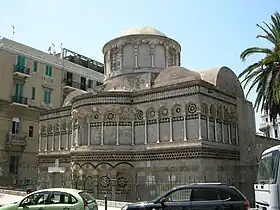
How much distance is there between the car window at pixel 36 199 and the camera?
33.2ft

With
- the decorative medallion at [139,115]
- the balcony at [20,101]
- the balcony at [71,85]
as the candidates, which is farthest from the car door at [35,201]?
the balcony at [71,85]

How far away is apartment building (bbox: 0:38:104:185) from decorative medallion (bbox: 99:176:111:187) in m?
11.9

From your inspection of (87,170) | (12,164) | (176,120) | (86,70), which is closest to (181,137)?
(176,120)

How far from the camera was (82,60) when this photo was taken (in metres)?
42.0

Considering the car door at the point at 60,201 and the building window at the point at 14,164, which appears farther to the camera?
the building window at the point at 14,164

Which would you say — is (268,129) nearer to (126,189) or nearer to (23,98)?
(23,98)

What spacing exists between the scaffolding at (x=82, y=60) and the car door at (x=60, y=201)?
103 ft

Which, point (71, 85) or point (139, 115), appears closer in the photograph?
point (139, 115)

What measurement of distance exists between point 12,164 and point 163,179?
17.1 meters

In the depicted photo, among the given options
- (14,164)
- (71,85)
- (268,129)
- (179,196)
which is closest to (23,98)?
(14,164)

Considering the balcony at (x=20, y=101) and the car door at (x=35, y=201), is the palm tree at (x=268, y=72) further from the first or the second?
the balcony at (x=20, y=101)

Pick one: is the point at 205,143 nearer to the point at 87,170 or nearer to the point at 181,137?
the point at 181,137

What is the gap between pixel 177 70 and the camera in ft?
65.8

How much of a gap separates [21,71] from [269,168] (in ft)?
84.5
